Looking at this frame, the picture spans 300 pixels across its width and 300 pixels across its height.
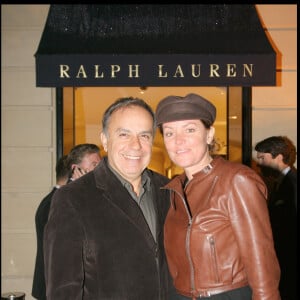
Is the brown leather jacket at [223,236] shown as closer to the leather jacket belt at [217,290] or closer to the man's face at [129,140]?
the leather jacket belt at [217,290]

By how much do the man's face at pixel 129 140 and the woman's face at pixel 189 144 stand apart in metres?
0.21

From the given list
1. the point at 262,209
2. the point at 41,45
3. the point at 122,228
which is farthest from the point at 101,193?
the point at 41,45

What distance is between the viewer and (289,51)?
6.17m

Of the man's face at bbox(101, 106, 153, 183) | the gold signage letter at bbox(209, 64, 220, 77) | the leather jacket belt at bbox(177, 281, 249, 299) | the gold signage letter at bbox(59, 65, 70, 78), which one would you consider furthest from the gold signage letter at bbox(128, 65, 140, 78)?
the leather jacket belt at bbox(177, 281, 249, 299)

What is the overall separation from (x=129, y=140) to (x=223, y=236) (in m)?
0.81

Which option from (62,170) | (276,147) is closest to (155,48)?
(62,170)

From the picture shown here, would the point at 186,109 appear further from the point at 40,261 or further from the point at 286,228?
the point at 286,228

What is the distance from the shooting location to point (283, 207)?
511cm

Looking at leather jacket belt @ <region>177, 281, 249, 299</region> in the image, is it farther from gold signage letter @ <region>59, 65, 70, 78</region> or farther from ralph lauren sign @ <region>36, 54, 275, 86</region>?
gold signage letter @ <region>59, 65, 70, 78</region>

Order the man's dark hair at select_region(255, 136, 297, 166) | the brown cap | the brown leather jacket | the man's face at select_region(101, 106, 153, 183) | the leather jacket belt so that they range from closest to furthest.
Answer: the brown leather jacket → the leather jacket belt → the brown cap → the man's face at select_region(101, 106, 153, 183) → the man's dark hair at select_region(255, 136, 297, 166)

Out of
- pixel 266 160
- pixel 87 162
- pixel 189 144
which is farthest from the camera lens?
pixel 266 160

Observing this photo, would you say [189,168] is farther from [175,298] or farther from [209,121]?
[175,298]

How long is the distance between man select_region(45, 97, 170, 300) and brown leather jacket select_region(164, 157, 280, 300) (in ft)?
0.54

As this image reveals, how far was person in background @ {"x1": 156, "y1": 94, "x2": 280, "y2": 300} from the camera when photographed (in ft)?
6.89
